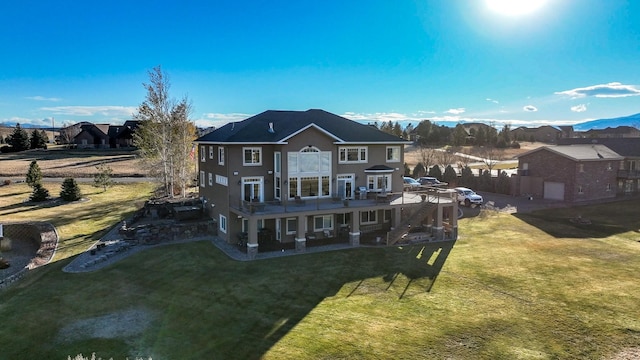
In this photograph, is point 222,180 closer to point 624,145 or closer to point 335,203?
point 335,203

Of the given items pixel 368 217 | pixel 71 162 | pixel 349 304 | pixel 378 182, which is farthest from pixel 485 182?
pixel 71 162

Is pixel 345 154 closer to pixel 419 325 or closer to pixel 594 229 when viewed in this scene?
pixel 419 325

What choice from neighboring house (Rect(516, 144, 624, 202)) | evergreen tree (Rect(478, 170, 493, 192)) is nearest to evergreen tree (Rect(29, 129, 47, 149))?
evergreen tree (Rect(478, 170, 493, 192))

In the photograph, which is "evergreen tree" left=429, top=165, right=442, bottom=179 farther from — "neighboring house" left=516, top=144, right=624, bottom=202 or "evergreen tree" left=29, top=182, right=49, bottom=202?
"evergreen tree" left=29, top=182, right=49, bottom=202

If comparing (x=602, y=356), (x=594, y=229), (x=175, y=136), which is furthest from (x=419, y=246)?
(x=175, y=136)

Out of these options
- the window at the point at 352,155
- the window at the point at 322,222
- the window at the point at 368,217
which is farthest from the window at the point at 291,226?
the window at the point at 352,155

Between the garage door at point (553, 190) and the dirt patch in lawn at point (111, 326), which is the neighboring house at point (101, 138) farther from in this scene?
the dirt patch in lawn at point (111, 326)
